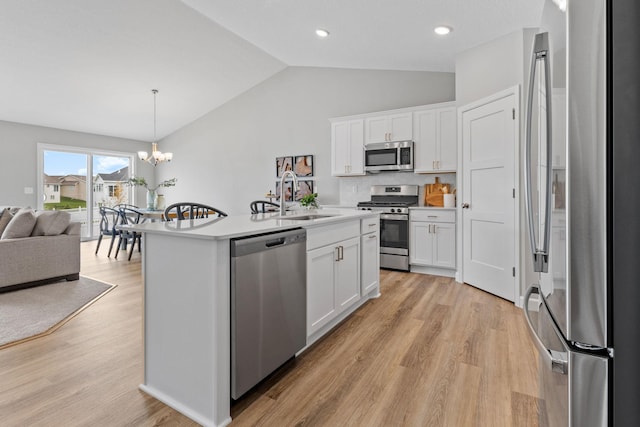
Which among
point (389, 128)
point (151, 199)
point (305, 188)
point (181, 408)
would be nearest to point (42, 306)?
point (181, 408)

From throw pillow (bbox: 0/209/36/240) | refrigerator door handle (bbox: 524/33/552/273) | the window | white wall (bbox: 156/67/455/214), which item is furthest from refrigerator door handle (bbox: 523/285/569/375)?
the window

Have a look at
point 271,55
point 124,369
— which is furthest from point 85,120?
point 124,369

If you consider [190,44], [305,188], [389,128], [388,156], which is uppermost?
[190,44]

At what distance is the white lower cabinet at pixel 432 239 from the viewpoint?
428cm

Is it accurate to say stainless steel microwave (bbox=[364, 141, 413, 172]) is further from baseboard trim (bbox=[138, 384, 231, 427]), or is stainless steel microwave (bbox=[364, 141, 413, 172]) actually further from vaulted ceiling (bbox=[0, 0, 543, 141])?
baseboard trim (bbox=[138, 384, 231, 427])

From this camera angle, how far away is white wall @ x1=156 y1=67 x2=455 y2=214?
5379mm

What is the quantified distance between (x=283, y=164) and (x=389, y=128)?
2421mm

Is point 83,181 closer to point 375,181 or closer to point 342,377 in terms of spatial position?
point 375,181

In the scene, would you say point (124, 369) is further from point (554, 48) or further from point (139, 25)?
point (139, 25)

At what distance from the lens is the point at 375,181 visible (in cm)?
537

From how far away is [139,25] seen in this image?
444cm

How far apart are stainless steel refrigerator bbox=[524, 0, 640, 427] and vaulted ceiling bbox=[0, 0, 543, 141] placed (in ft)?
9.17

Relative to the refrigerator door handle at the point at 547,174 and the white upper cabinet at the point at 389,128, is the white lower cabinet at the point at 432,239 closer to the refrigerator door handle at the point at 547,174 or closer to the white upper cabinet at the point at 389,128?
the white upper cabinet at the point at 389,128

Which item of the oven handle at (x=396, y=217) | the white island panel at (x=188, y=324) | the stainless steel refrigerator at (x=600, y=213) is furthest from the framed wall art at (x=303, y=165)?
the stainless steel refrigerator at (x=600, y=213)
